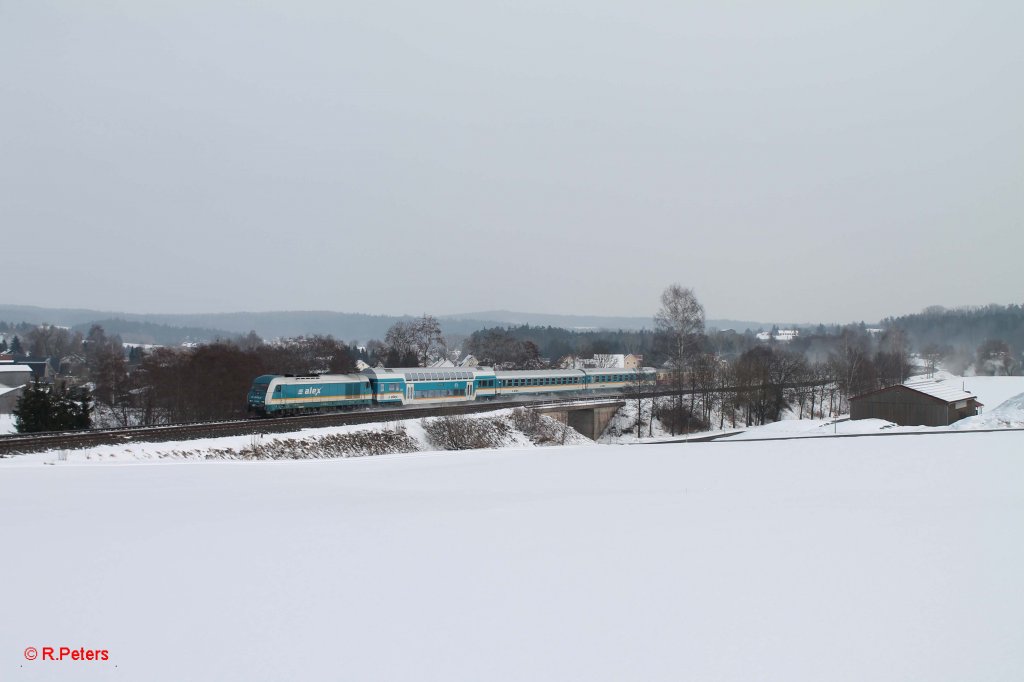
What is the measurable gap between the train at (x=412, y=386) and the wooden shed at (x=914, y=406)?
25229mm

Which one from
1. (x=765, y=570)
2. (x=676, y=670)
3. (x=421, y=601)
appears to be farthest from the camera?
(x=765, y=570)

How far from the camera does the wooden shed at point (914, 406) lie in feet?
133

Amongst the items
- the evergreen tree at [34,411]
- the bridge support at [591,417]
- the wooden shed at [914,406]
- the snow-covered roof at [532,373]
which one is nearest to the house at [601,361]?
the snow-covered roof at [532,373]

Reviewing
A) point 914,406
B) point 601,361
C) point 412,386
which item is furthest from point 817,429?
point 601,361

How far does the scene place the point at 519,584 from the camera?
9.12m

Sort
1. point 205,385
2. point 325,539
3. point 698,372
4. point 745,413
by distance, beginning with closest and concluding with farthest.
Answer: point 325,539
point 205,385
point 698,372
point 745,413

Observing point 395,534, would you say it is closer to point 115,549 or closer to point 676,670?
point 115,549

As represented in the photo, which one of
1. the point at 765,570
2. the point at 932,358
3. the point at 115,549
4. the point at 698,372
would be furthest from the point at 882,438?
the point at 932,358

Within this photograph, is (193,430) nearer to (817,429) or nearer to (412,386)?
(412,386)

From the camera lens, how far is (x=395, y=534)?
11508 millimetres

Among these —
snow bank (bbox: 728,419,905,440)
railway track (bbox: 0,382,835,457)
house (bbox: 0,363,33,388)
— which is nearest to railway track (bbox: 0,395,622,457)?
railway track (bbox: 0,382,835,457)

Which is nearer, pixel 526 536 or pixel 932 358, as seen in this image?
pixel 526 536

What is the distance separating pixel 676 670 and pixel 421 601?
3.21 meters

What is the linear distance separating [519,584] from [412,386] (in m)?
42.5
